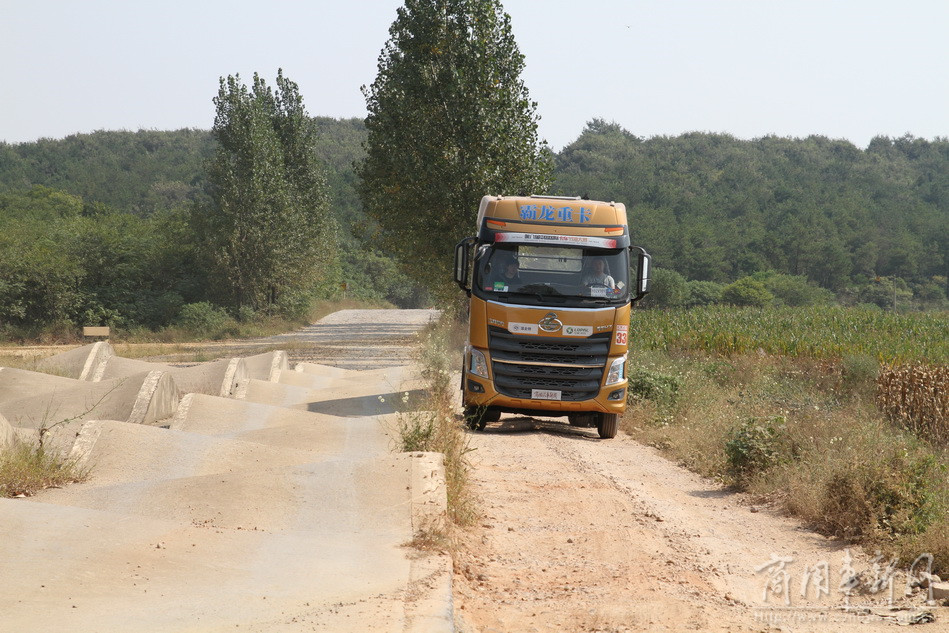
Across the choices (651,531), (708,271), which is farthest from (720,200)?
(651,531)

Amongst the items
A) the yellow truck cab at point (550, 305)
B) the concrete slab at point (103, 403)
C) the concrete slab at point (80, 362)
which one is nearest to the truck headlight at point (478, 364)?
the yellow truck cab at point (550, 305)

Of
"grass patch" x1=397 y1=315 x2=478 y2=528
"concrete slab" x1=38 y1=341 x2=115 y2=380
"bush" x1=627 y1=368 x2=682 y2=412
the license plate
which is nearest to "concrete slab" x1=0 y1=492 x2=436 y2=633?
"grass patch" x1=397 y1=315 x2=478 y2=528

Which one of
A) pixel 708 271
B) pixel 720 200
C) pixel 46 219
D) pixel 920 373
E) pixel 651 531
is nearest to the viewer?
pixel 651 531

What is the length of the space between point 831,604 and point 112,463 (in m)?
7.31

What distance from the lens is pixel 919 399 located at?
20750mm

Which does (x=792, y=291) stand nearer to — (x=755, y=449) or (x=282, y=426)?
(x=755, y=449)

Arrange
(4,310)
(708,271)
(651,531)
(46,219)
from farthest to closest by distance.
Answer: (708,271) → (46,219) → (4,310) → (651,531)

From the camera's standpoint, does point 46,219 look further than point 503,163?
Yes

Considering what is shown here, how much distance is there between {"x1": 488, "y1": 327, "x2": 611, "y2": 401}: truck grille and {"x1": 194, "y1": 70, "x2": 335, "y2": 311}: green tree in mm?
35739

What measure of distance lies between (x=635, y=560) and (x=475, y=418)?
7307 millimetres

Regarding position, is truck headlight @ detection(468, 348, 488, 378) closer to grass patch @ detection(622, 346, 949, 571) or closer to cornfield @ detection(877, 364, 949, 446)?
grass patch @ detection(622, 346, 949, 571)

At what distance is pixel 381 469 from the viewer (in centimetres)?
926

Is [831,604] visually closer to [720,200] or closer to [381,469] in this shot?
[381,469]

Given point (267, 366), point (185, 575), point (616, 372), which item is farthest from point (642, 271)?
point (267, 366)
